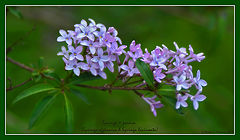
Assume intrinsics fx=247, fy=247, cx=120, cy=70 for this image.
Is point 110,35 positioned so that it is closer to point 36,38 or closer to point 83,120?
point 83,120

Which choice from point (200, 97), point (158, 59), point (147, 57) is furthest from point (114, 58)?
point (200, 97)

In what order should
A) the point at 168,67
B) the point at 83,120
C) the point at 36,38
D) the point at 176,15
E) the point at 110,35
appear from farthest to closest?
the point at 176,15
the point at 36,38
the point at 83,120
the point at 168,67
the point at 110,35

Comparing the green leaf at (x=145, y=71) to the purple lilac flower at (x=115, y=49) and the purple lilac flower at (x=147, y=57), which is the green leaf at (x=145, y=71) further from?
the purple lilac flower at (x=115, y=49)

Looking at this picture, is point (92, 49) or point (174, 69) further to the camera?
point (174, 69)

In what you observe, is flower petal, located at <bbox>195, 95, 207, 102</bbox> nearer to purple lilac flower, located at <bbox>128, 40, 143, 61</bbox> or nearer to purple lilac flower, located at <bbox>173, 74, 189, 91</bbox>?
purple lilac flower, located at <bbox>173, 74, 189, 91</bbox>

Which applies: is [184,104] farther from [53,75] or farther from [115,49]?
[53,75]

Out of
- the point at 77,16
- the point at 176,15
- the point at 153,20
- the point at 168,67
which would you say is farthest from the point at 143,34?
the point at 168,67
